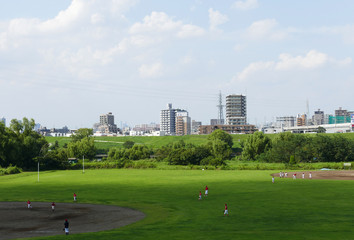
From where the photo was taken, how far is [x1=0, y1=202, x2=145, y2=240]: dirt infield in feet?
141

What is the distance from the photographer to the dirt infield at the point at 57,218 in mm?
42978

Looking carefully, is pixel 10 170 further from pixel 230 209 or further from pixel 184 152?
pixel 230 209

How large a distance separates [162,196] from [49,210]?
18790 mm

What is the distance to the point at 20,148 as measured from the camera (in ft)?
498

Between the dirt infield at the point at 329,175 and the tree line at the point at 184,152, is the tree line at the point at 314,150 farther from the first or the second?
the dirt infield at the point at 329,175

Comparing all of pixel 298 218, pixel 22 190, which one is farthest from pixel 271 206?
pixel 22 190

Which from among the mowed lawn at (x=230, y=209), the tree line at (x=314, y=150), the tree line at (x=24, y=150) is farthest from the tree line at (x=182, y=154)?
the mowed lawn at (x=230, y=209)

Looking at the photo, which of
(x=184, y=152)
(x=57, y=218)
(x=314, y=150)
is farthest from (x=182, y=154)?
(x=57, y=218)

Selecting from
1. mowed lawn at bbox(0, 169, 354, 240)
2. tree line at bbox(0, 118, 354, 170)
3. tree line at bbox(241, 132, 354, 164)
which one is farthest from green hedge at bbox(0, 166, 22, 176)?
tree line at bbox(241, 132, 354, 164)

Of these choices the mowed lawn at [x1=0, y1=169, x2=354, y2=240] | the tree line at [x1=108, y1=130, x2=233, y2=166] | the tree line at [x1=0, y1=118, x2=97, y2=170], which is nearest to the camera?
the mowed lawn at [x1=0, y1=169, x2=354, y2=240]

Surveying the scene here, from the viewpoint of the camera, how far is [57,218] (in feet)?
166

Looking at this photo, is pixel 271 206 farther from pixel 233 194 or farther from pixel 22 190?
pixel 22 190

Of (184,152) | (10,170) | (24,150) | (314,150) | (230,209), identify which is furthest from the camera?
(314,150)

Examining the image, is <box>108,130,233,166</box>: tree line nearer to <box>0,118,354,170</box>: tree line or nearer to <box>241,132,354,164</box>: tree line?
<box>0,118,354,170</box>: tree line
